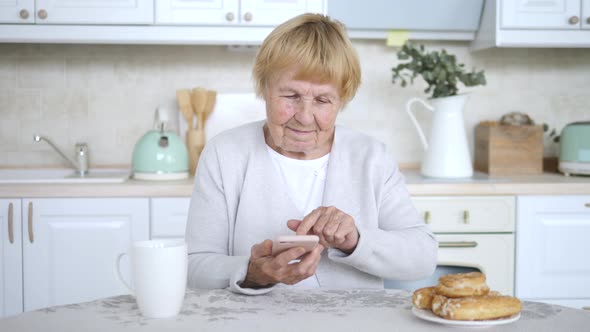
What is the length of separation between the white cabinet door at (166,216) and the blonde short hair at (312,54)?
1024 millimetres

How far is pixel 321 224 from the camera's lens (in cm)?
133

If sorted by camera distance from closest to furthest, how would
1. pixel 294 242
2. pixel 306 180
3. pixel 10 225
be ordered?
pixel 294 242 → pixel 306 180 → pixel 10 225

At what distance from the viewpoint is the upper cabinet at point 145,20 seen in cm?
261

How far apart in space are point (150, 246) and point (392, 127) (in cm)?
212

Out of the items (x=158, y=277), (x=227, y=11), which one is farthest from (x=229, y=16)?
(x=158, y=277)

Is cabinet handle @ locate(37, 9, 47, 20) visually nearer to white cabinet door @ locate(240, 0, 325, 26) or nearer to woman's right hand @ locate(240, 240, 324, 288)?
white cabinet door @ locate(240, 0, 325, 26)

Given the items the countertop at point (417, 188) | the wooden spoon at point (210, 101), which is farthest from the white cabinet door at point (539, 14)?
the wooden spoon at point (210, 101)

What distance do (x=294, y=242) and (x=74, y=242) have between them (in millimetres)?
1487

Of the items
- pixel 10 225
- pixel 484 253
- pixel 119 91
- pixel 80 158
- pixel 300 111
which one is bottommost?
pixel 484 253

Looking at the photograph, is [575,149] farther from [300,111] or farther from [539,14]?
[300,111]

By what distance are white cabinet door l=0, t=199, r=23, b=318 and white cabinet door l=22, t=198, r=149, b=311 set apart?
0.02 meters

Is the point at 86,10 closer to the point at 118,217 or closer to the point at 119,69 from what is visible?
the point at 119,69

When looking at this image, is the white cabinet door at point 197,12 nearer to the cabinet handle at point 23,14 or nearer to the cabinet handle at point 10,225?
the cabinet handle at point 23,14

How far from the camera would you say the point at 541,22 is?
9.02 ft
